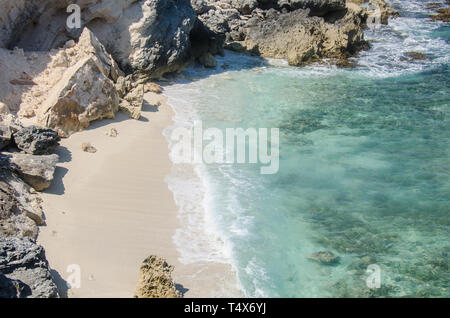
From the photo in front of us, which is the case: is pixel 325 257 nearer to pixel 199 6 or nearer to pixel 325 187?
pixel 325 187

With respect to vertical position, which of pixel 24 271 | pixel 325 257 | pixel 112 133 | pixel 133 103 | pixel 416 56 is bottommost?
pixel 325 257

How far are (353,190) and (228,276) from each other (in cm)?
323

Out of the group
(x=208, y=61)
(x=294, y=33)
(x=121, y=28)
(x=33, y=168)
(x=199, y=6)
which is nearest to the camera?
(x=33, y=168)

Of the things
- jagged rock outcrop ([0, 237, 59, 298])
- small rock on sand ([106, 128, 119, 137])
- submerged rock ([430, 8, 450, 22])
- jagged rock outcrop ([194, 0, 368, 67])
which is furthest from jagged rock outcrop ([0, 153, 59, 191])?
submerged rock ([430, 8, 450, 22])

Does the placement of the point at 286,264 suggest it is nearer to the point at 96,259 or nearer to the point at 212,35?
the point at 96,259

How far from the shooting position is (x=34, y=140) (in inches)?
310

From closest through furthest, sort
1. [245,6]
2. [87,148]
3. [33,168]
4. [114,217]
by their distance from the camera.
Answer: [114,217]
[33,168]
[87,148]
[245,6]

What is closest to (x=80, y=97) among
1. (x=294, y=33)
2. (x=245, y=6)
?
(x=294, y=33)

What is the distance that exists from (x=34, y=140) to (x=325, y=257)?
5.14 meters

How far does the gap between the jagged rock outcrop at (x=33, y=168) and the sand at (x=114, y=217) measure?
0.68 feet

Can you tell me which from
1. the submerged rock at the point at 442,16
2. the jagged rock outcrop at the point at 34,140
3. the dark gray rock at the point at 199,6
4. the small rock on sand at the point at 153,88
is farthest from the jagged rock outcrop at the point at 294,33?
the submerged rock at the point at 442,16

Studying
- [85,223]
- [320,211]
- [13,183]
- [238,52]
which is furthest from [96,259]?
[238,52]

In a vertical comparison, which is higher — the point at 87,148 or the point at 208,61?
the point at 208,61

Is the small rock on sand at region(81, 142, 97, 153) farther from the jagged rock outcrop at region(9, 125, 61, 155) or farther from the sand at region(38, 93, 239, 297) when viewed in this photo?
the jagged rock outcrop at region(9, 125, 61, 155)
